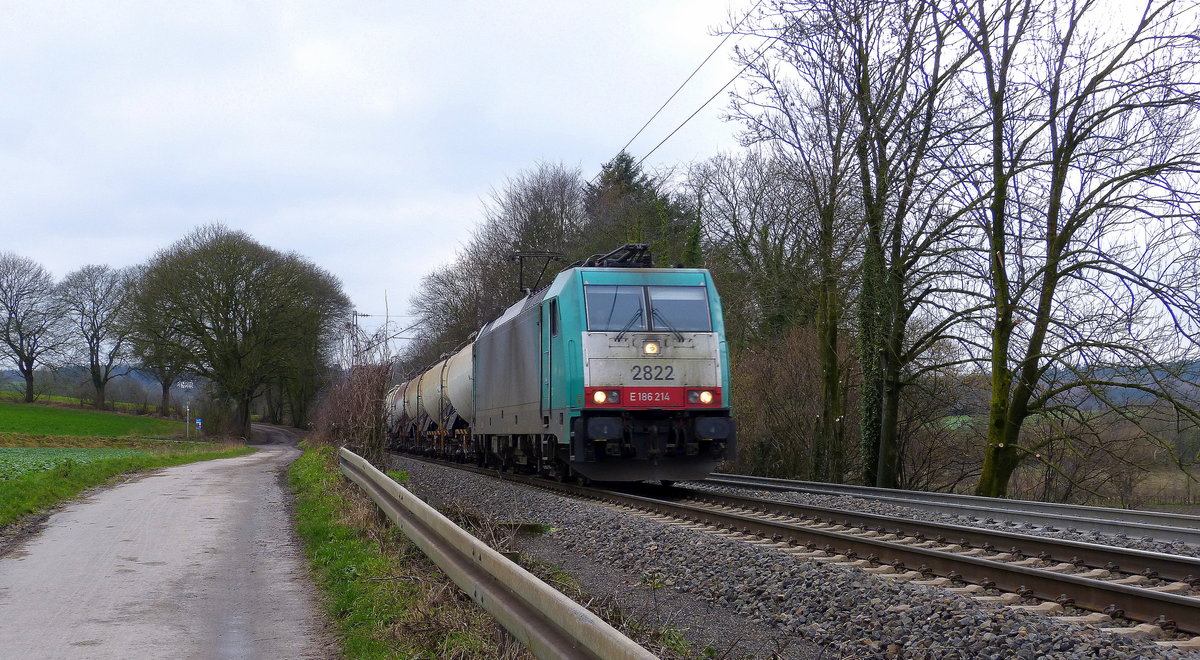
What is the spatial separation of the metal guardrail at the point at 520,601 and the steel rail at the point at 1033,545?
185 inches

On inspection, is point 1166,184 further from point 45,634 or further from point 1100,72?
point 45,634

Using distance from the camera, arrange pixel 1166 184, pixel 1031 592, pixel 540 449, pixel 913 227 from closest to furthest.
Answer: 1. pixel 1031 592
2. pixel 1166 184
3. pixel 540 449
4. pixel 913 227

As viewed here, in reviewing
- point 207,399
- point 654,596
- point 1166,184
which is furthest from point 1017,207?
point 207,399

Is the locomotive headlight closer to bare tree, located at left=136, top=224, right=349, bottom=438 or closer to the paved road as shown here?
the paved road

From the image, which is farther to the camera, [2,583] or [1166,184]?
[1166,184]

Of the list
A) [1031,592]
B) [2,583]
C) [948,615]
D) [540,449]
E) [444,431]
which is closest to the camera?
[948,615]

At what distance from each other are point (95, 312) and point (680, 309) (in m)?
56.7

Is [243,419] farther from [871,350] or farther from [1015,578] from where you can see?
[1015,578]

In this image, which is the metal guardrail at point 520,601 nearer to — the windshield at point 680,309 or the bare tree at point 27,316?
the windshield at point 680,309

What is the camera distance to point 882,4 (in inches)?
661

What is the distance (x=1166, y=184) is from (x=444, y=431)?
17788 millimetres

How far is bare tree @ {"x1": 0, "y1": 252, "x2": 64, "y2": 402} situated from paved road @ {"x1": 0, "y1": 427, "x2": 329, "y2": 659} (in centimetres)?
5135

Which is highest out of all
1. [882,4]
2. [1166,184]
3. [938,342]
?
[882,4]

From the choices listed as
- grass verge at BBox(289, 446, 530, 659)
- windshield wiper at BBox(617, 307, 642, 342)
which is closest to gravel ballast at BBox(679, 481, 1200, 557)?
windshield wiper at BBox(617, 307, 642, 342)
